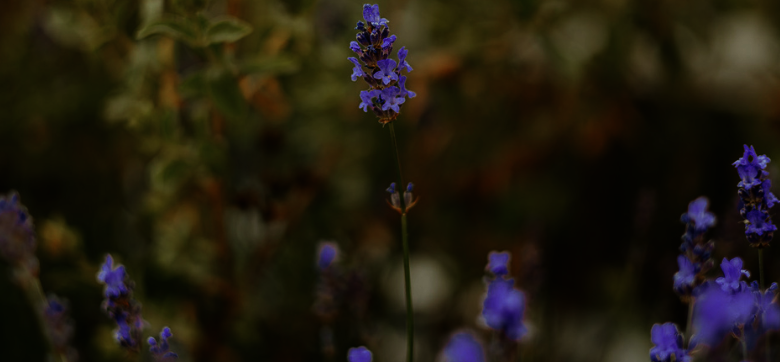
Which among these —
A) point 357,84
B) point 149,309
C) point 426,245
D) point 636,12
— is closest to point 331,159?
point 357,84

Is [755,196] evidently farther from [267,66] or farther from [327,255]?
[267,66]

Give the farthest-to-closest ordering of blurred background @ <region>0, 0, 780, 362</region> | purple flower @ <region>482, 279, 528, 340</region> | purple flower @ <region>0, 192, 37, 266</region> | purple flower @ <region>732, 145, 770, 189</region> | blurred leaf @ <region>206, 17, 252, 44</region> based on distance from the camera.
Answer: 1. blurred background @ <region>0, 0, 780, 362</region>
2. blurred leaf @ <region>206, 17, 252, 44</region>
3. purple flower @ <region>0, 192, 37, 266</region>
4. purple flower @ <region>732, 145, 770, 189</region>
5. purple flower @ <region>482, 279, 528, 340</region>

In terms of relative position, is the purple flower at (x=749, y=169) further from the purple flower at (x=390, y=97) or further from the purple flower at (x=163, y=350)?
the purple flower at (x=163, y=350)

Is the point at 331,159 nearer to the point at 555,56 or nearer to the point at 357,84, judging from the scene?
the point at 357,84

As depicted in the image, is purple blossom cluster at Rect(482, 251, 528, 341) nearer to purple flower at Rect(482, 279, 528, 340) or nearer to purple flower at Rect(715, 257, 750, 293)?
purple flower at Rect(482, 279, 528, 340)

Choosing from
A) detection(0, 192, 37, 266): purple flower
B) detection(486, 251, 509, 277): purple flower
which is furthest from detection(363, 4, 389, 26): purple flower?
detection(0, 192, 37, 266): purple flower

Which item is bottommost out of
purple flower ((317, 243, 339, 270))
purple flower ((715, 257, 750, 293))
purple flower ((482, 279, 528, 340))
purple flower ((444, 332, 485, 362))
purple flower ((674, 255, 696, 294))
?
purple flower ((444, 332, 485, 362))
